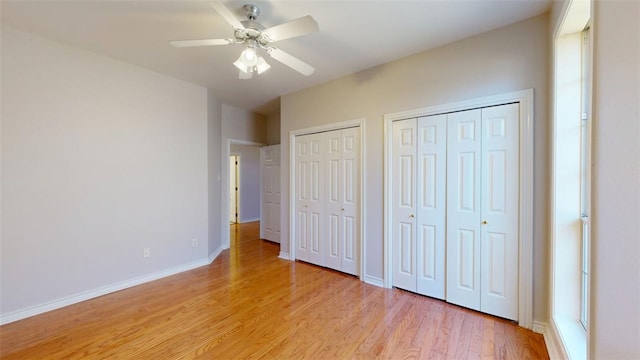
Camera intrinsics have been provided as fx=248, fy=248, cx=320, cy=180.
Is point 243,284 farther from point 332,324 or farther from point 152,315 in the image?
point 332,324

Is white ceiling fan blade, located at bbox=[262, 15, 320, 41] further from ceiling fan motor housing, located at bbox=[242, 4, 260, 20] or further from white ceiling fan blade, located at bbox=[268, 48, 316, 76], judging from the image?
ceiling fan motor housing, located at bbox=[242, 4, 260, 20]

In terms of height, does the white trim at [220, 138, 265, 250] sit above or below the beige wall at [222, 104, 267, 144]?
below

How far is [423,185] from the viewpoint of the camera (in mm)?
2609

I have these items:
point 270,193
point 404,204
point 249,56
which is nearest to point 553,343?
point 404,204

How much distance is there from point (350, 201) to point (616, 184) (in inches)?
95.5

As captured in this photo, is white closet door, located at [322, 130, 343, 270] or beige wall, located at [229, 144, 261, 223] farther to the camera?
beige wall, located at [229, 144, 261, 223]

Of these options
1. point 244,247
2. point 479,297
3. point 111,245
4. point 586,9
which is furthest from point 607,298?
point 244,247

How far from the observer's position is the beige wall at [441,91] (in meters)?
2.01

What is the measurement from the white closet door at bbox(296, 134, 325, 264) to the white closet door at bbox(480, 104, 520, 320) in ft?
6.34

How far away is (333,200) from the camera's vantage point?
3.39 metres

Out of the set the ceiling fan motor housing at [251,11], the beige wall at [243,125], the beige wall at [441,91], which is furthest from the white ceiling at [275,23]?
the beige wall at [243,125]

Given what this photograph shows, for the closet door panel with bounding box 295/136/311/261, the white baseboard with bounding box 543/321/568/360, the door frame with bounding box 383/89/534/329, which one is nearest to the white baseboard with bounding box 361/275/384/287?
the closet door panel with bounding box 295/136/311/261

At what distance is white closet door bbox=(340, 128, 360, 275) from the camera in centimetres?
314

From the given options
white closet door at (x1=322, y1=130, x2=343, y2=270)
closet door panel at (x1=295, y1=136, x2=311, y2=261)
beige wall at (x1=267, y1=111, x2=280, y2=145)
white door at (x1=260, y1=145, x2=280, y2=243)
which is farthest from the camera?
beige wall at (x1=267, y1=111, x2=280, y2=145)
